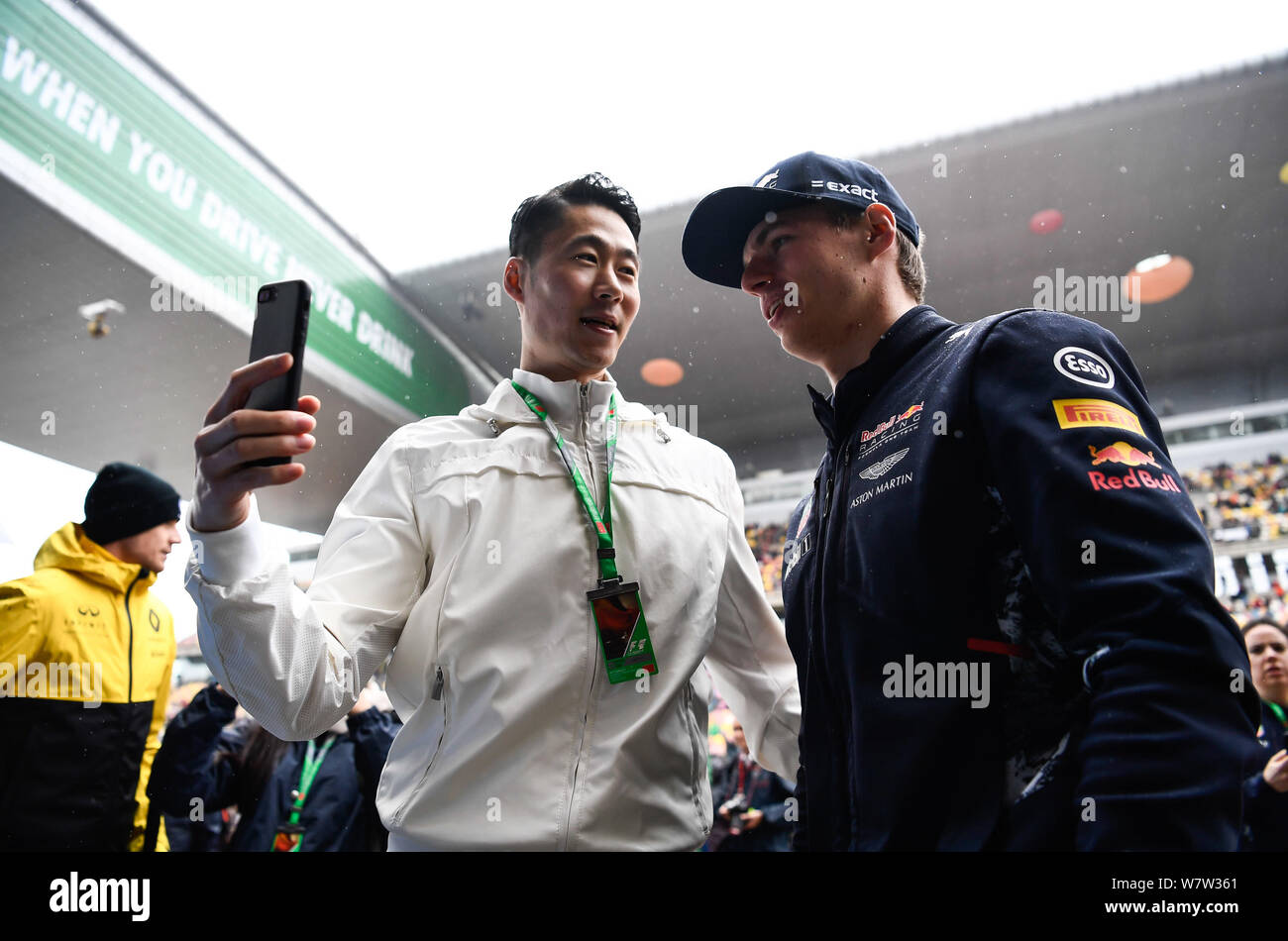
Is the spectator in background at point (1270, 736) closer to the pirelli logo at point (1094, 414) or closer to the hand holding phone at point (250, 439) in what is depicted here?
the pirelli logo at point (1094, 414)

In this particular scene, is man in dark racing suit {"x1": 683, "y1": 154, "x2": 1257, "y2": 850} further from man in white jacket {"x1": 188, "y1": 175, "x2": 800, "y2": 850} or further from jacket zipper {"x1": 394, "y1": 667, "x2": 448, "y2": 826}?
jacket zipper {"x1": 394, "y1": 667, "x2": 448, "y2": 826}

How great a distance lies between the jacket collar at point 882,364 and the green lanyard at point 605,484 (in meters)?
0.36

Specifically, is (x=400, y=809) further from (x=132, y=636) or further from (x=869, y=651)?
(x=132, y=636)

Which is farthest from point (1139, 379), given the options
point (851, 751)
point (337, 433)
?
point (337, 433)

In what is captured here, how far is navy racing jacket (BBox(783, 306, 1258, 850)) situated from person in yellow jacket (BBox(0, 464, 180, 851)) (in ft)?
7.08

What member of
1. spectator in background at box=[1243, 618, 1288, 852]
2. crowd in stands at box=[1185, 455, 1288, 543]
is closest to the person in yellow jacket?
spectator in background at box=[1243, 618, 1288, 852]

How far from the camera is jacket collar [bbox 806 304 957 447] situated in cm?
110

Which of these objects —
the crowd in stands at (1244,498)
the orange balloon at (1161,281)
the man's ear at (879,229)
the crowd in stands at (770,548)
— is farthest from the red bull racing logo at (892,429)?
the crowd in stands at (1244,498)

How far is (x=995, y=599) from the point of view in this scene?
83cm

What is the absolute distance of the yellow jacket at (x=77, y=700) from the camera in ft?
6.72
